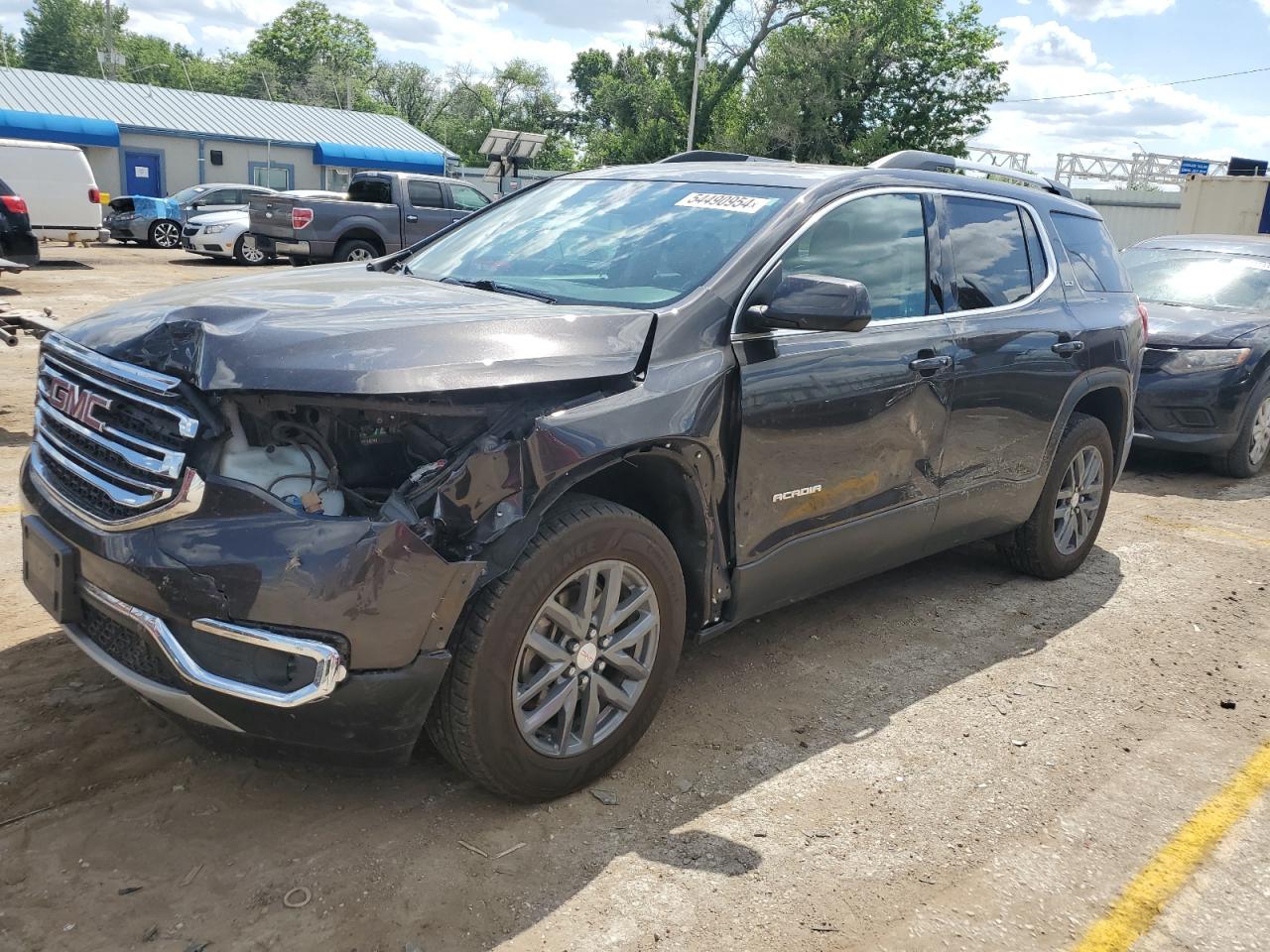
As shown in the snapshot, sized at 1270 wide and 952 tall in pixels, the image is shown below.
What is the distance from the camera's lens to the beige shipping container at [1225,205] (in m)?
20.1

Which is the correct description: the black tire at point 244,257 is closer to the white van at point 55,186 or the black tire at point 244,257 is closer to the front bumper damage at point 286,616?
the white van at point 55,186

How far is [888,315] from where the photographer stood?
401 cm

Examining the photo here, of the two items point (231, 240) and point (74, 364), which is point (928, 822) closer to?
point (74, 364)

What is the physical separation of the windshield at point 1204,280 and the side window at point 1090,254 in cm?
357

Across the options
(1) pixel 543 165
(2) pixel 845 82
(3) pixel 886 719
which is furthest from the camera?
(1) pixel 543 165

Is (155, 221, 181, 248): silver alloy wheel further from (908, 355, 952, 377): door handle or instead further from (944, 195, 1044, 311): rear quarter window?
(908, 355, 952, 377): door handle

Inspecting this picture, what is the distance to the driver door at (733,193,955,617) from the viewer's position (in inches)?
137

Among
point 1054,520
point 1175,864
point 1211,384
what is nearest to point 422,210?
point 1211,384

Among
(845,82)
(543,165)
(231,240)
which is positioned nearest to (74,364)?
(231,240)

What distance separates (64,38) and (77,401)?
98.0 meters

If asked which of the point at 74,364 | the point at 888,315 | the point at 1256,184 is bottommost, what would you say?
the point at 74,364

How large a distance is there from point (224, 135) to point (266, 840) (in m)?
39.1

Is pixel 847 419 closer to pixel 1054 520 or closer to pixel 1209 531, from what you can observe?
pixel 1054 520

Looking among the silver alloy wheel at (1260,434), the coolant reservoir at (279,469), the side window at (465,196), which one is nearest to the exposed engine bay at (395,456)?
the coolant reservoir at (279,469)
